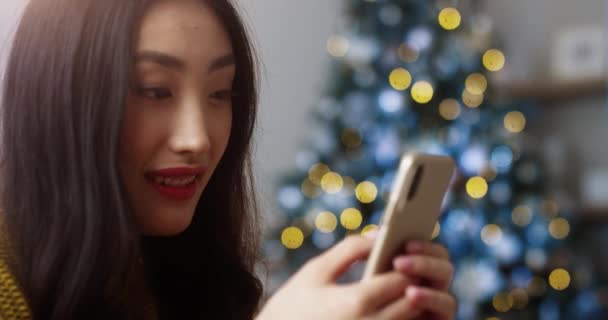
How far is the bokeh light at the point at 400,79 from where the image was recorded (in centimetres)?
280

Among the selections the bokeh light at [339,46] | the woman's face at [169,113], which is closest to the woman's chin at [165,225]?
the woman's face at [169,113]

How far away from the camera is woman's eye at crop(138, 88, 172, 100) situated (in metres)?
0.76

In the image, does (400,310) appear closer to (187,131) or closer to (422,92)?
(187,131)

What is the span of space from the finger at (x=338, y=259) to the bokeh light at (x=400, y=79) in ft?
7.51

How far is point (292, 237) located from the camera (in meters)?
2.92

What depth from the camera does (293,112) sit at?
3.38 meters

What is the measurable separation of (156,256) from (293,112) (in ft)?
8.04

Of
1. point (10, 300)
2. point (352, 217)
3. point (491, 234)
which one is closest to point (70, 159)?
point (10, 300)

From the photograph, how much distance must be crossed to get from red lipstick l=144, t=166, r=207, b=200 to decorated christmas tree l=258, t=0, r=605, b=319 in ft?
6.45

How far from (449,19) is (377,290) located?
2450 millimetres

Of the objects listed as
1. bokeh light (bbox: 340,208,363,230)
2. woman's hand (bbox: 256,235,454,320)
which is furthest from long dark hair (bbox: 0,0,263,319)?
bokeh light (bbox: 340,208,363,230)

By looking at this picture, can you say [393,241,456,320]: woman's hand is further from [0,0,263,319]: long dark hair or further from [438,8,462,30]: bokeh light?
[438,8,462,30]: bokeh light

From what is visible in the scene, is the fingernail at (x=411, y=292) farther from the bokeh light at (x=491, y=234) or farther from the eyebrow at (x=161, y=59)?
the bokeh light at (x=491, y=234)

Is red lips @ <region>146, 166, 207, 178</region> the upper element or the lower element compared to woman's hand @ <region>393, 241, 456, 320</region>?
upper
